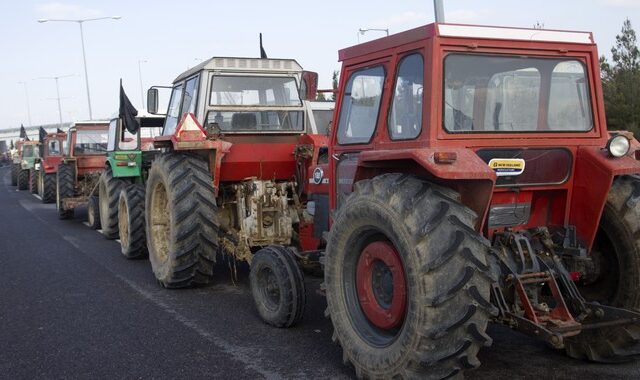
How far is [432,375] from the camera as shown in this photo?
12.6 feet

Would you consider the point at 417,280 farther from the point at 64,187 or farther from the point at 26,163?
the point at 26,163

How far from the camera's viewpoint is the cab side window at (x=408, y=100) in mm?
4453

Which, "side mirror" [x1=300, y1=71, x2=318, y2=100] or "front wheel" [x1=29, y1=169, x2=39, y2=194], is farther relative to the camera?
"front wheel" [x1=29, y1=169, x2=39, y2=194]

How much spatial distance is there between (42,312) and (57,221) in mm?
8888

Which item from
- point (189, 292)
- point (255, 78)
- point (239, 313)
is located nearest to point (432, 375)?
point (239, 313)

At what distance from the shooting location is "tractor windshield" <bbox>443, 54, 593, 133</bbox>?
4430mm

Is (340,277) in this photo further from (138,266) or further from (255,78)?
(138,266)

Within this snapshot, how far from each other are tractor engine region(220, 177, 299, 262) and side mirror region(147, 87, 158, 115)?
Answer: 1654 mm

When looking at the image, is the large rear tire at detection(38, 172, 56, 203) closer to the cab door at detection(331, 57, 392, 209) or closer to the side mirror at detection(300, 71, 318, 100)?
the side mirror at detection(300, 71, 318, 100)

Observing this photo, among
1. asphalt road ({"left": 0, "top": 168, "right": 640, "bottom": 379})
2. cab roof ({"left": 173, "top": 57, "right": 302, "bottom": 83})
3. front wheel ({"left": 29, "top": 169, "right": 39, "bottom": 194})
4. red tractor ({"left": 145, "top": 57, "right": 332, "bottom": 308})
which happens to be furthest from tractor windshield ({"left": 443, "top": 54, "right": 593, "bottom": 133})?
front wheel ({"left": 29, "top": 169, "right": 39, "bottom": 194})

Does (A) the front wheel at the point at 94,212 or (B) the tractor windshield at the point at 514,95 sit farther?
(A) the front wheel at the point at 94,212

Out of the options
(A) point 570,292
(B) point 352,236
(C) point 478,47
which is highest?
(C) point 478,47

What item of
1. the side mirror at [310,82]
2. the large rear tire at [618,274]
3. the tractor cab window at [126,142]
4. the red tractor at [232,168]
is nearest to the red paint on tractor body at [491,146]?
the large rear tire at [618,274]

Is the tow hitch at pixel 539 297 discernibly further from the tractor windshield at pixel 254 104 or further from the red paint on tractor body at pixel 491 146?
the tractor windshield at pixel 254 104
